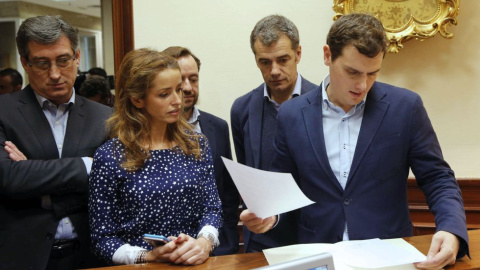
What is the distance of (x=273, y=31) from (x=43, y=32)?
3.52ft

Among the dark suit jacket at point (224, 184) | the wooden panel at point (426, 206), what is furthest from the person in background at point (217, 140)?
the wooden panel at point (426, 206)

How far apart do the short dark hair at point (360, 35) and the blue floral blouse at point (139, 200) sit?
2.26 feet

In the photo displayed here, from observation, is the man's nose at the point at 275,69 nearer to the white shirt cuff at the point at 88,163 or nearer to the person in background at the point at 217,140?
the person in background at the point at 217,140

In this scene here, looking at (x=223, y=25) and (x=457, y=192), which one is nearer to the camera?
(x=457, y=192)

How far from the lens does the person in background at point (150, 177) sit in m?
1.94

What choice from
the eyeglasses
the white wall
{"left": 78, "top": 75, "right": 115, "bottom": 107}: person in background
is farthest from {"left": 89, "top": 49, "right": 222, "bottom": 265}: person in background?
{"left": 78, "top": 75, "right": 115, "bottom": 107}: person in background

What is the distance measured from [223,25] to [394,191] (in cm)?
195

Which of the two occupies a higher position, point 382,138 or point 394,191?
point 382,138

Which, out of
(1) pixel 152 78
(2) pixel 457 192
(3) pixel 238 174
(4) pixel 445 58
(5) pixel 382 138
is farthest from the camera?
(4) pixel 445 58

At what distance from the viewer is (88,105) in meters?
2.37

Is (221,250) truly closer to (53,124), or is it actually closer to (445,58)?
(53,124)

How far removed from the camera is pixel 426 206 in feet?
11.3

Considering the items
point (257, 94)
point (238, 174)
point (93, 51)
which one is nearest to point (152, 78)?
point (238, 174)

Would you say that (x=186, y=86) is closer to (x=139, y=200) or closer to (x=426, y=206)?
(x=139, y=200)
